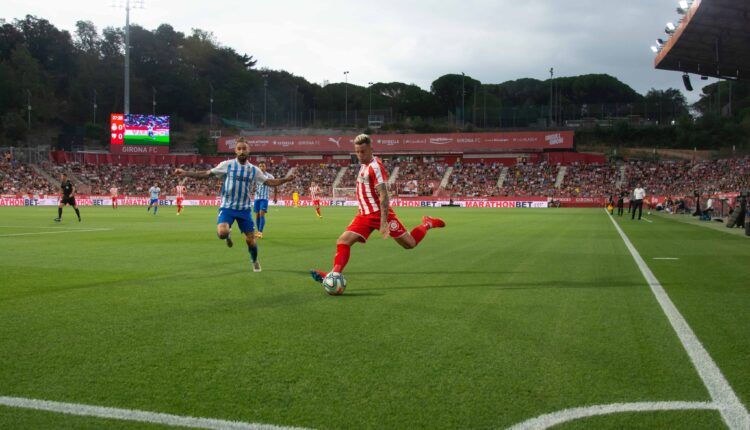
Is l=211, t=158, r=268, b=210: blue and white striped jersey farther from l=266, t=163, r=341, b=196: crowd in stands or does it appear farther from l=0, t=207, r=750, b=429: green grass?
l=266, t=163, r=341, b=196: crowd in stands

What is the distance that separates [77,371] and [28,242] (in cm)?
1298

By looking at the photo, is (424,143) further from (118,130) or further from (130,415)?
(130,415)

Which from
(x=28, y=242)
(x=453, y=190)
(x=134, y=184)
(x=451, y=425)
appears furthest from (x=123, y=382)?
(x=134, y=184)

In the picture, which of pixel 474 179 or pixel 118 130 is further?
pixel 474 179

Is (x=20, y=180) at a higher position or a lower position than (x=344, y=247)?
higher

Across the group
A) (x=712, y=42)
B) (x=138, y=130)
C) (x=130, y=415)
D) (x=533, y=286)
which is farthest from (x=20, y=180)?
(x=130, y=415)

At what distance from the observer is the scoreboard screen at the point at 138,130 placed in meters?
66.6

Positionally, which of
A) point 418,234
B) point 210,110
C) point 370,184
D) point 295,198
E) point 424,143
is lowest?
point 295,198

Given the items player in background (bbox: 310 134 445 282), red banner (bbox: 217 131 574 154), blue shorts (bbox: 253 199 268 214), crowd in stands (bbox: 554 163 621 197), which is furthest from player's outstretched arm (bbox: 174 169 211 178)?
red banner (bbox: 217 131 574 154)

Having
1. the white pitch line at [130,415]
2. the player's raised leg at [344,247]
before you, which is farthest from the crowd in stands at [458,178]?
the white pitch line at [130,415]

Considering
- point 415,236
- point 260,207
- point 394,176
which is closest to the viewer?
point 415,236

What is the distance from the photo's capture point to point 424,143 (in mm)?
79938

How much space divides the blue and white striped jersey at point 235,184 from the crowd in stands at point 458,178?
188 feet

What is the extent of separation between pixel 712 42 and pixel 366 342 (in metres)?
25.8
